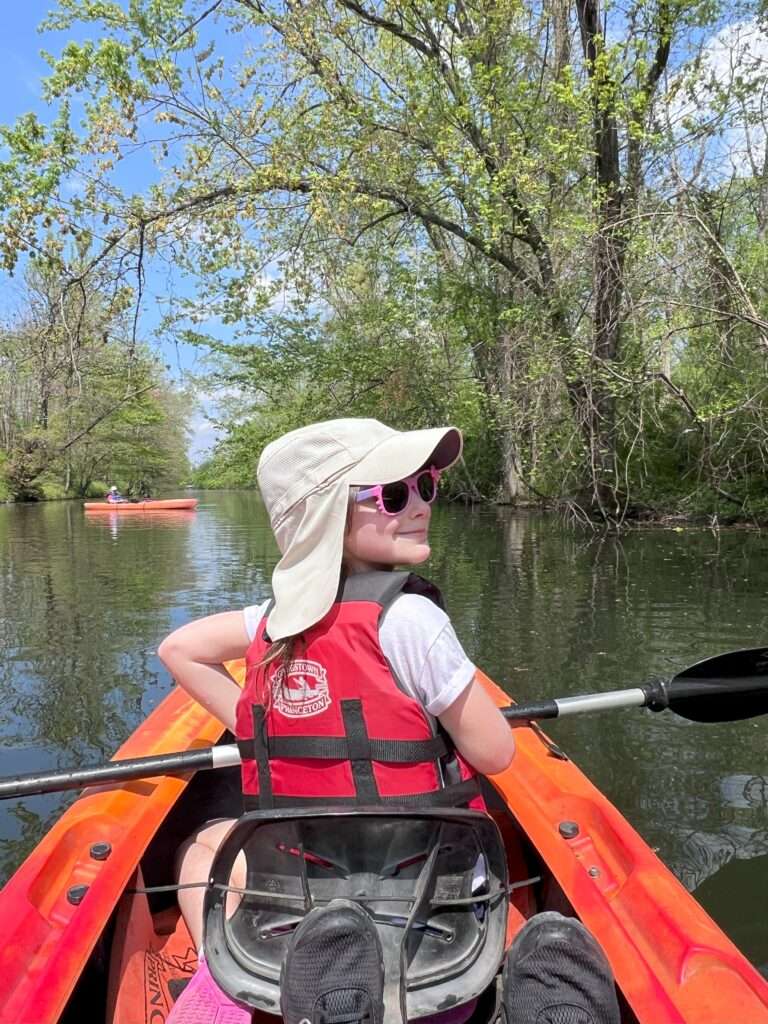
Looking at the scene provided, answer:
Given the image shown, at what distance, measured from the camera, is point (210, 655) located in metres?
1.99

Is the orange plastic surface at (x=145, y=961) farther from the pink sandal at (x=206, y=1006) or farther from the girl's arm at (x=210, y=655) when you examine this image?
the girl's arm at (x=210, y=655)

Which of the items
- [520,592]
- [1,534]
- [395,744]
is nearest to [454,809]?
[395,744]

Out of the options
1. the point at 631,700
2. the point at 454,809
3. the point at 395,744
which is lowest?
the point at 631,700

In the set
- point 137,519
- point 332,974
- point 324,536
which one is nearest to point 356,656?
point 324,536

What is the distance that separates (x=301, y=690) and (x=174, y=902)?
150cm

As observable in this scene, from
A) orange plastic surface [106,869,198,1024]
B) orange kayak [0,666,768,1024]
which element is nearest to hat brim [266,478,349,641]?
orange kayak [0,666,768,1024]

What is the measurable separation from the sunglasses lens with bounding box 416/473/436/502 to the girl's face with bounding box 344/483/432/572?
19 millimetres

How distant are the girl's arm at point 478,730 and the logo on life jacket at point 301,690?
0.76ft

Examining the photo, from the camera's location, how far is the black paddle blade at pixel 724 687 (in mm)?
3070

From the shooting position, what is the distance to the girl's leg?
2.05m

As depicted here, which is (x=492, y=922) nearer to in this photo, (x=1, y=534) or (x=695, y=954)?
(x=695, y=954)

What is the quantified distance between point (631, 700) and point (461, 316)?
11887 mm

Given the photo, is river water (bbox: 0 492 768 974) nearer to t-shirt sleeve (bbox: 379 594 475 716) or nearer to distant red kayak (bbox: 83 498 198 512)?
t-shirt sleeve (bbox: 379 594 475 716)

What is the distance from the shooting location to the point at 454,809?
4.69 feet
